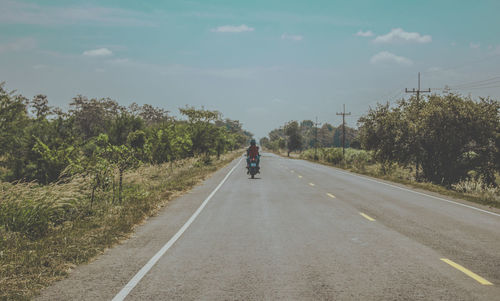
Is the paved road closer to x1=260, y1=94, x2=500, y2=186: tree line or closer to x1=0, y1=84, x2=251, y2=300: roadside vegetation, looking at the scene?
x1=0, y1=84, x2=251, y2=300: roadside vegetation

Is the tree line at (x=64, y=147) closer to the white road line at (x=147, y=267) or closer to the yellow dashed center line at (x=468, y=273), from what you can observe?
the white road line at (x=147, y=267)

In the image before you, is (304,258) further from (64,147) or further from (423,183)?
(423,183)

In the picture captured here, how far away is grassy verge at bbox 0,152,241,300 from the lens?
5.53 m

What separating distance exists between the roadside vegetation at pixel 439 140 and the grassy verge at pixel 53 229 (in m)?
17.4

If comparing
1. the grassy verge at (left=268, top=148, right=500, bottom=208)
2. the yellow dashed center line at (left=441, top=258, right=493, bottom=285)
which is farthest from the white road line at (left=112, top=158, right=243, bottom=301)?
the grassy verge at (left=268, top=148, right=500, bottom=208)

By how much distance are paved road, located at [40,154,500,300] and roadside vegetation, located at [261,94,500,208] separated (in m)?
14.3

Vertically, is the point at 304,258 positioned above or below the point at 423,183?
above

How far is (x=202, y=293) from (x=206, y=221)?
5.44 m

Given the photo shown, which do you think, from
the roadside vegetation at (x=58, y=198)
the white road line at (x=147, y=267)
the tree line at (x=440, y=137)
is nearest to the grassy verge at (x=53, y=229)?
the roadside vegetation at (x=58, y=198)

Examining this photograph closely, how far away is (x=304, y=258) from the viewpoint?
6.51m

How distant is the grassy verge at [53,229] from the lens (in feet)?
18.1

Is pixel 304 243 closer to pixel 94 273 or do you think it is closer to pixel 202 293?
pixel 202 293

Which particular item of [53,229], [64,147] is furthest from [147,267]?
[64,147]

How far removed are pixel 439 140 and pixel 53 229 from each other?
2648 cm
